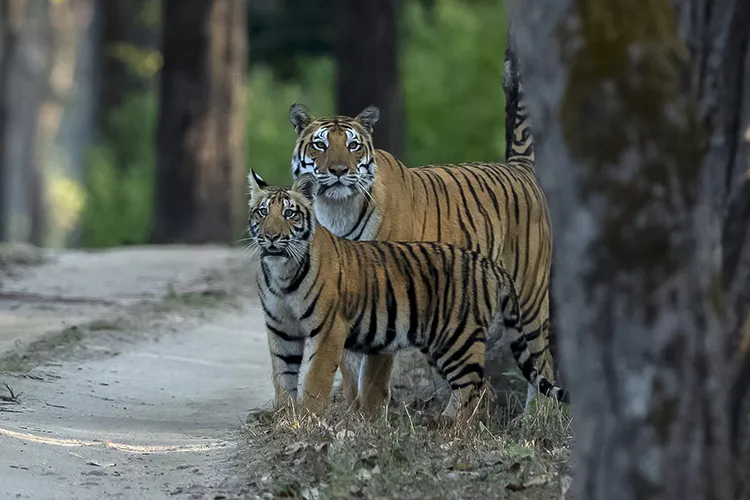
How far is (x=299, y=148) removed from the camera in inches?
321

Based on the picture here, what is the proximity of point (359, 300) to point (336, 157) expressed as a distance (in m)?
0.96

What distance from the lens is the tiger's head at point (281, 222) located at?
23.6 ft

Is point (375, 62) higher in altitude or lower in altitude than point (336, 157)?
higher

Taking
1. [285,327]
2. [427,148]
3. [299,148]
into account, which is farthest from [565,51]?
[427,148]

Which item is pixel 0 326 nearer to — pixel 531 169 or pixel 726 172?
pixel 531 169

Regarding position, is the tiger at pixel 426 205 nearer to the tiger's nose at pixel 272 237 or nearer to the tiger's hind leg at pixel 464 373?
the tiger's hind leg at pixel 464 373

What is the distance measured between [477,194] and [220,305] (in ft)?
13.2

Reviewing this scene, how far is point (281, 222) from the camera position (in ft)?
23.7

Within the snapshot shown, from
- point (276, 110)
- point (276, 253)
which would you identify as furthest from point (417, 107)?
point (276, 253)

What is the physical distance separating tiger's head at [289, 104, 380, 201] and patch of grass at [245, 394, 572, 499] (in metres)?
1.38

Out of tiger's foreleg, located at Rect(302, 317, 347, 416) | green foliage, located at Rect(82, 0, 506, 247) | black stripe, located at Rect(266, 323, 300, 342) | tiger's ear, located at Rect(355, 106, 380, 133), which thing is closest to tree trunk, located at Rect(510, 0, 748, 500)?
tiger's foreleg, located at Rect(302, 317, 347, 416)

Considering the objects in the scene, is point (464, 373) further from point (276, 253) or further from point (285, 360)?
point (276, 253)

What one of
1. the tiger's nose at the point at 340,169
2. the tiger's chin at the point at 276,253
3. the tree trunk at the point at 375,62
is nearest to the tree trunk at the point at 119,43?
the tree trunk at the point at 375,62

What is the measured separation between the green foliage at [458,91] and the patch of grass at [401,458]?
18.6 m
